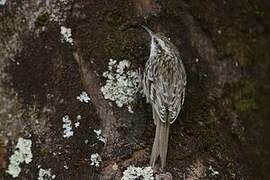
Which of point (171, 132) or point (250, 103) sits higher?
point (250, 103)

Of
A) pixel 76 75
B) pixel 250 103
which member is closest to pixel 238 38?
pixel 250 103

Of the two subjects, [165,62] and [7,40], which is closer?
[7,40]

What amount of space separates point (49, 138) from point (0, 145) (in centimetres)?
17

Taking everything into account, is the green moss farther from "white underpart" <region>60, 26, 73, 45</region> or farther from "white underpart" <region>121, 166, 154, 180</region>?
"white underpart" <region>60, 26, 73, 45</region>

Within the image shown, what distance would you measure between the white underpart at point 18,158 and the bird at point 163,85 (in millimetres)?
422

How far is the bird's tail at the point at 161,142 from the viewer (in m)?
2.23

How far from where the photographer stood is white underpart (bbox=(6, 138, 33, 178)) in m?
2.20

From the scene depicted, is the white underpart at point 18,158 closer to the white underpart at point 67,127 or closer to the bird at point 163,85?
the white underpart at point 67,127

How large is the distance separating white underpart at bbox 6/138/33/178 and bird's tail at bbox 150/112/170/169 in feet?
1.38

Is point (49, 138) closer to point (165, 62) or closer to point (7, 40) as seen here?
point (7, 40)

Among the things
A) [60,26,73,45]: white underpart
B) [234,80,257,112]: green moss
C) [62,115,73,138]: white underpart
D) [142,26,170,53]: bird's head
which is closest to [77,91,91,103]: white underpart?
[62,115,73,138]: white underpart

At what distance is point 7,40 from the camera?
89.0 inches

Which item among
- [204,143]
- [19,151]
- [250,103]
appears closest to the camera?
[19,151]

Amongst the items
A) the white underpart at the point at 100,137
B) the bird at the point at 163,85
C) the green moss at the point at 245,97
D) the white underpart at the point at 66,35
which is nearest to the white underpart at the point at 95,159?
the white underpart at the point at 100,137
